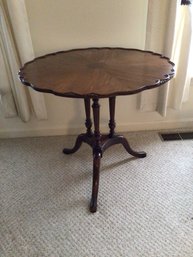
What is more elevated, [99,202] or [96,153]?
[96,153]

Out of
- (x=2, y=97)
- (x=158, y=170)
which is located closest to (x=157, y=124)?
(x=158, y=170)

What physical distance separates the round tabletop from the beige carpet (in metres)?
0.71

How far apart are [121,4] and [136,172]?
1.10 meters

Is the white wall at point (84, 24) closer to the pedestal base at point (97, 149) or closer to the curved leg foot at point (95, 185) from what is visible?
the pedestal base at point (97, 149)

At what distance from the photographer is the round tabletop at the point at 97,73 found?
3.47ft

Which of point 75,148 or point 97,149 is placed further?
point 75,148

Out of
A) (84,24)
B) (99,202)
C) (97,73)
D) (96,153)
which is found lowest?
(99,202)

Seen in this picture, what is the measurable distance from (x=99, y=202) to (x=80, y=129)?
0.76m

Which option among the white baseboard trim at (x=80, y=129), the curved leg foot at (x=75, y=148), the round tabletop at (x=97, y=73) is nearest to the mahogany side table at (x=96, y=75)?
the round tabletop at (x=97, y=73)

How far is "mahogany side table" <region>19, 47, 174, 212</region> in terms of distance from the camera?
A: 1.06 m

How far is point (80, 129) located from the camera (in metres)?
2.06

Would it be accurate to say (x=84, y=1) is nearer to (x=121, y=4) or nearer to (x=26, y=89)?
(x=121, y=4)

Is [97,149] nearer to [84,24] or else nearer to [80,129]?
[80,129]

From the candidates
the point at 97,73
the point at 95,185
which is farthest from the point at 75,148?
the point at 97,73
